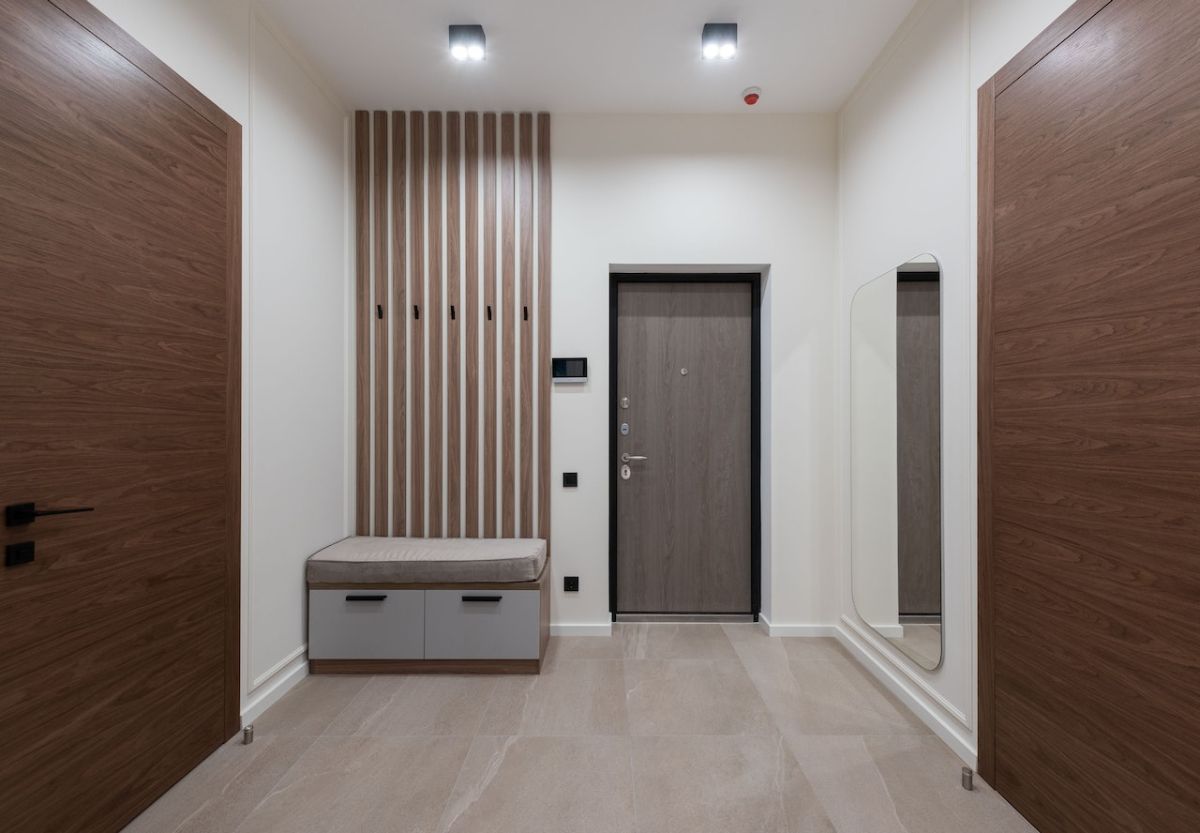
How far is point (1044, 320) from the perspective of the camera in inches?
61.4

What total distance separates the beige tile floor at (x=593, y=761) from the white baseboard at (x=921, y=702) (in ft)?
0.16

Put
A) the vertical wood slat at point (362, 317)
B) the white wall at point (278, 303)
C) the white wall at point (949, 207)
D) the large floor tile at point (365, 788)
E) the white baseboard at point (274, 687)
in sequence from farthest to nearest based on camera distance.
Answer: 1. the vertical wood slat at point (362, 317)
2. the white baseboard at point (274, 687)
3. the white wall at point (278, 303)
4. the white wall at point (949, 207)
5. the large floor tile at point (365, 788)

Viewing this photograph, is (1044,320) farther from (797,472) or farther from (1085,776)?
(797,472)

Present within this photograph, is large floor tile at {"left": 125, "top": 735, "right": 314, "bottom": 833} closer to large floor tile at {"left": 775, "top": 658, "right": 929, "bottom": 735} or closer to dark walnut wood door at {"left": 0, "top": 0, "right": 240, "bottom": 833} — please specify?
dark walnut wood door at {"left": 0, "top": 0, "right": 240, "bottom": 833}

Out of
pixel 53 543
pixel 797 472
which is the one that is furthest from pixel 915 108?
pixel 53 543

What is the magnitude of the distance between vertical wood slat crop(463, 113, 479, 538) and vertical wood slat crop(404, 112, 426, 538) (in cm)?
25

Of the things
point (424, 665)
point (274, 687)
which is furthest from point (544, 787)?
point (274, 687)

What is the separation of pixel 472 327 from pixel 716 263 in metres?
1.47

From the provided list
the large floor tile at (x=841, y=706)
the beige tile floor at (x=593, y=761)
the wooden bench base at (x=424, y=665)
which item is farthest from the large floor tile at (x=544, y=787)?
the large floor tile at (x=841, y=706)

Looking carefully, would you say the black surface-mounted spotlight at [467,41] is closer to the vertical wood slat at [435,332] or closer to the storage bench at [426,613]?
the vertical wood slat at [435,332]

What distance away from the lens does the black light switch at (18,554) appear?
1.28 meters

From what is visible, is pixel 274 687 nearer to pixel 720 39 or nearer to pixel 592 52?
pixel 592 52

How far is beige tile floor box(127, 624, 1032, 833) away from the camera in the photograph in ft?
5.32

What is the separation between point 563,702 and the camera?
7.55 feet
